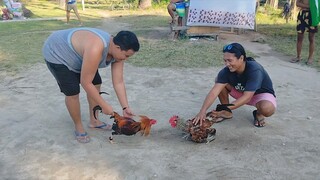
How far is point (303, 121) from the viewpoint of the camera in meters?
4.65

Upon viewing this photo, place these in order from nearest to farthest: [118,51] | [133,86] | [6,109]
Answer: [118,51] → [6,109] → [133,86]

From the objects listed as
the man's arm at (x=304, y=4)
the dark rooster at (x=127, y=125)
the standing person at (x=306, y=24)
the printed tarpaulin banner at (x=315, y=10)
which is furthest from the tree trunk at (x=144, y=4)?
the dark rooster at (x=127, y=125)

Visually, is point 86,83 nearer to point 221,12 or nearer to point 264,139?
point 264,139

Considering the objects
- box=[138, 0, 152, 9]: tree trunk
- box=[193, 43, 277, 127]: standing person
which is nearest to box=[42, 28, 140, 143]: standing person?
box=[193, 43, 277, 127]: standing person

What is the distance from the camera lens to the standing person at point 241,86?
155 inches

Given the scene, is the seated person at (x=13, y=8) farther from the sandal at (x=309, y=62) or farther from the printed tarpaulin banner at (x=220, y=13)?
the sandal at (x=309, y=62)

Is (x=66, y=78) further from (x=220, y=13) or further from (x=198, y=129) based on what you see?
(x=220, y=13)

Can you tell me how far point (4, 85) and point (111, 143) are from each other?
3077mm

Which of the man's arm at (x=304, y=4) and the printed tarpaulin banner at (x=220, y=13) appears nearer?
the man's arm at (x=304, y=4)

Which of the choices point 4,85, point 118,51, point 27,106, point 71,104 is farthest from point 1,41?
point 118,51

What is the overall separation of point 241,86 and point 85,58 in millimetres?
1919

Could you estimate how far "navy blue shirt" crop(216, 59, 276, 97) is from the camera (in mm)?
4043

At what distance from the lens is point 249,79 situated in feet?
13.3

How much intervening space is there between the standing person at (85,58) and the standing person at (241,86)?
1059 millimetres
